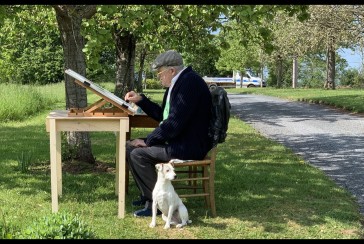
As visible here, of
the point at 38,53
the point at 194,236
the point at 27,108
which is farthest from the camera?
the point at 38,53

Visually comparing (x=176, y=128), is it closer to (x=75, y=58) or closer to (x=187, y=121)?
(x=187, y=121)

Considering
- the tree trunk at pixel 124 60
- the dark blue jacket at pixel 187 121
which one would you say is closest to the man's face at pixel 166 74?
the dark blue jacket at pixel 187 121

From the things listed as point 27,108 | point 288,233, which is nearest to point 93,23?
point 288,233

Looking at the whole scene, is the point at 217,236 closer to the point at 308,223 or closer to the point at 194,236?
the point at 194,236

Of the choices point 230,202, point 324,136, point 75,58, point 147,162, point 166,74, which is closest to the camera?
point 147,162

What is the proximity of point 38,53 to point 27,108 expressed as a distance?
31028 millimetres

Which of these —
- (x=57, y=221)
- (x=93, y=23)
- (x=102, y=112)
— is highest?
(x=93, y=23)

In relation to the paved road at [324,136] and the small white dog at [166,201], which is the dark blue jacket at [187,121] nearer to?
the small white dog at [166,201]

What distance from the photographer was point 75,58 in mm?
7449

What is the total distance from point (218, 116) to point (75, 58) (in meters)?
2.94

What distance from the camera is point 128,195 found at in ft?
20.7

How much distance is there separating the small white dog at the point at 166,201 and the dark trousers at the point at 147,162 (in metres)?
0.30

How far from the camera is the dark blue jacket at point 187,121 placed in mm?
5176

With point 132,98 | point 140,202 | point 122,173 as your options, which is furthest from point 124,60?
point 122,173
